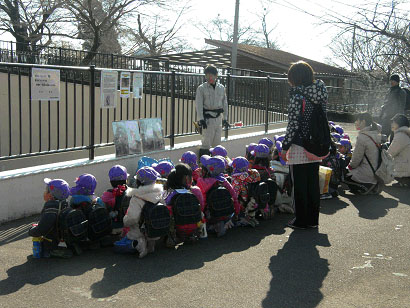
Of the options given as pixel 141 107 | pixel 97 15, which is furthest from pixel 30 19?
pixel 141 107

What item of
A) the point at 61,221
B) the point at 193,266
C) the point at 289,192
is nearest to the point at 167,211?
the point at 193,266

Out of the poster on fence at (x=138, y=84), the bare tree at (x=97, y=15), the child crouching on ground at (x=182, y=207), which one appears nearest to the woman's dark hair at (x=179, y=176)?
the child crouching on ground at (x=182, y=207)

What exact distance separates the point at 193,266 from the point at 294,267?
980 millimetres

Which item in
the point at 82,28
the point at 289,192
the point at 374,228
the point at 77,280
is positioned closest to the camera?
the point at 77,280

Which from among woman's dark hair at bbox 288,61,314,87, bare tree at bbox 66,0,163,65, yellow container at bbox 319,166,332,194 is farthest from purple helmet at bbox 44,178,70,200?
bare tree at bbox 66,0,163,65

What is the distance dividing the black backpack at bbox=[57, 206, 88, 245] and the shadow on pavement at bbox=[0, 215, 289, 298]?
22 centimetres

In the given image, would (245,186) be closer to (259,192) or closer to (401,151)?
(259,192)

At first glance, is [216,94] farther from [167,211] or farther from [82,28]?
[82,28]

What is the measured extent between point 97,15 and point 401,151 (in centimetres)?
1840

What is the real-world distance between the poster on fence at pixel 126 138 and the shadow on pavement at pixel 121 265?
7.82ft

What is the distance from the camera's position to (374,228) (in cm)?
623

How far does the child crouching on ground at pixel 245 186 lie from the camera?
618 cm

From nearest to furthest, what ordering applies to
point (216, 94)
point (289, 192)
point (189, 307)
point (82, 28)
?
1. point (189, 307)
2. point (289, 192)
3. point (216, 94)
4. point (82, 28)

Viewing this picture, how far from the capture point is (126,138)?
7543mm
